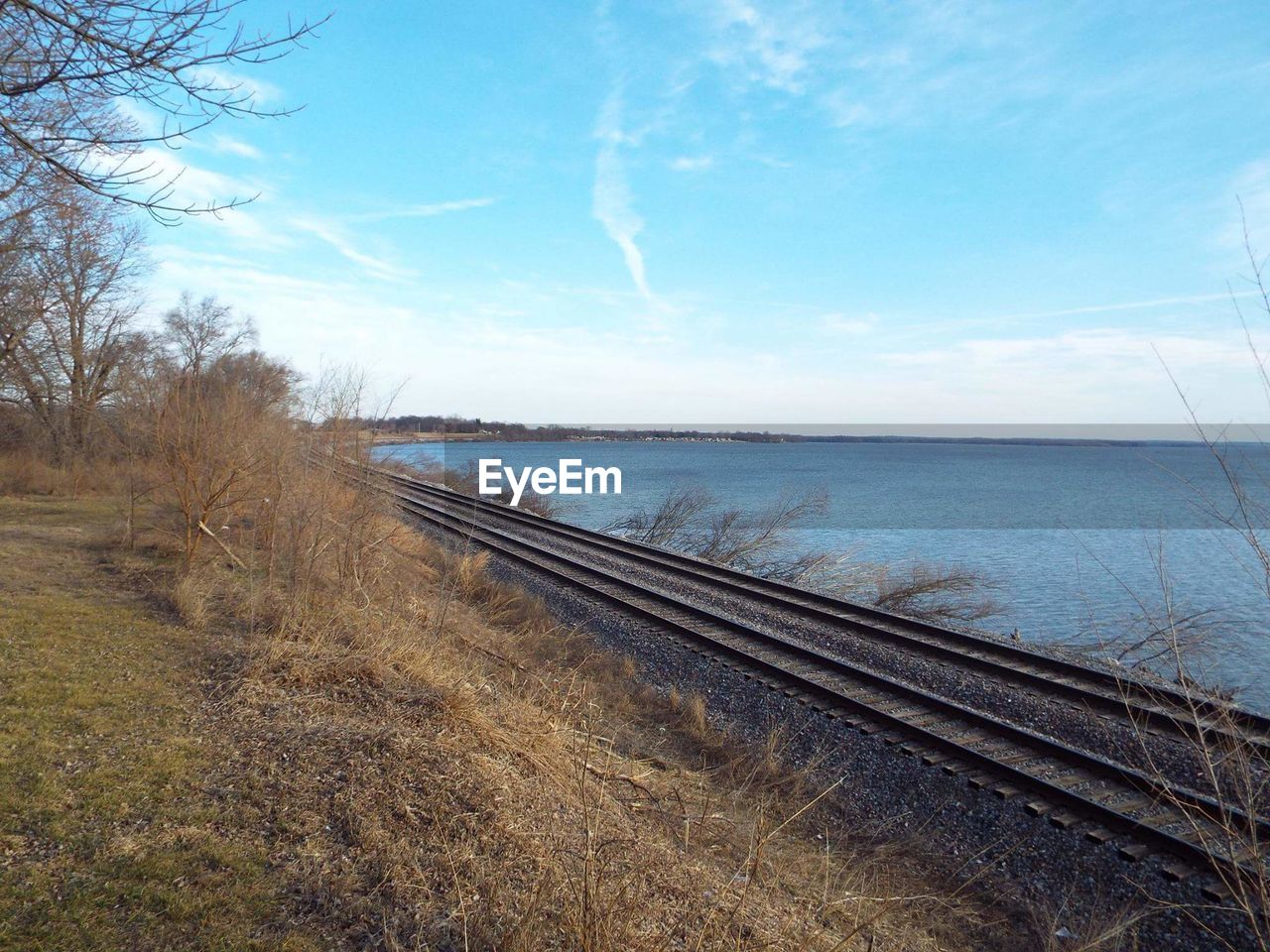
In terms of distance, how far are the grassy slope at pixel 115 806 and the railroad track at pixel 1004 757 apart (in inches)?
181

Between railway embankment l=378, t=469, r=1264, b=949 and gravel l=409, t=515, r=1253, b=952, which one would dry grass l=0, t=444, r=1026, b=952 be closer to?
gravel l=409, t=515, r=1253, b=952

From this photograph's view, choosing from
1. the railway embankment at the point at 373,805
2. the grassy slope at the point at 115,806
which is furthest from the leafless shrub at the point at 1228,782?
the grassy slope at the point at 115,806

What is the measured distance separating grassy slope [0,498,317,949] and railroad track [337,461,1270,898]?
4606 millimetres

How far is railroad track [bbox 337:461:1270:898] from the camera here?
19.6ft

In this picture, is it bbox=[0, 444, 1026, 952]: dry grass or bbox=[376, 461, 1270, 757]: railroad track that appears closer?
bbox=[0, 444, 1026, 952]: dry grass

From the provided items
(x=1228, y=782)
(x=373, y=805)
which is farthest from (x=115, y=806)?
(x=1228, y=782)

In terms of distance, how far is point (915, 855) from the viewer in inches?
252

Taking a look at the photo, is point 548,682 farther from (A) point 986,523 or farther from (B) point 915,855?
(A) point 986,523

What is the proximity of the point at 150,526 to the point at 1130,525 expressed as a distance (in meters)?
42.1

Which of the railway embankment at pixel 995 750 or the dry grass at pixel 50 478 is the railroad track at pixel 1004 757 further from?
the dry grass at pixel 50 478

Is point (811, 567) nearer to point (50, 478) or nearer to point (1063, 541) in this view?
point (1063, 541)

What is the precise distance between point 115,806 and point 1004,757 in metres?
7.41

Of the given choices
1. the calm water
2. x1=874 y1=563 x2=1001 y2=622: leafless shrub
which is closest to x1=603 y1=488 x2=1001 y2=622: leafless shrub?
x1=874 y1=563 x2=1001 y2=622: leafless shrub

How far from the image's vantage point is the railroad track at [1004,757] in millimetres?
5969
